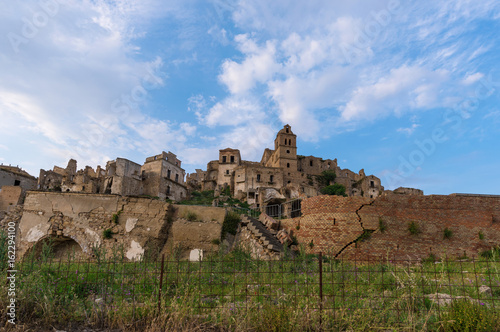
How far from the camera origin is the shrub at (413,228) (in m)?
13.4

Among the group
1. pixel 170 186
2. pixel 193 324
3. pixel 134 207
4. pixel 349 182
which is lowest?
pixel 193 324

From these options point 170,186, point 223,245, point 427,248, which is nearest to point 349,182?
point 170,186

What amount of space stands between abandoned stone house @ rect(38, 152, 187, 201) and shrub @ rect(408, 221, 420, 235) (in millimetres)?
34156

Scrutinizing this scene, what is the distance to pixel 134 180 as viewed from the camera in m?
41.3

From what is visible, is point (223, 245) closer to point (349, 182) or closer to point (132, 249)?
point (132, 249)

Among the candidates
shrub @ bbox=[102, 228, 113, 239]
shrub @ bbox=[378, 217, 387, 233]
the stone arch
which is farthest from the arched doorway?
shrub @ bbox=[378, 217, 387, 233]

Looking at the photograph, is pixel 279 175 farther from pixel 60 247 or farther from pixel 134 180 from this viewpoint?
pixel 60 247

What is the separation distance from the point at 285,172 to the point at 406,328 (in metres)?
50.8

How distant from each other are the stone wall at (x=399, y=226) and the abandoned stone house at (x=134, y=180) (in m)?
31.8

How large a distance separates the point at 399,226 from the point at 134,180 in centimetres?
3574

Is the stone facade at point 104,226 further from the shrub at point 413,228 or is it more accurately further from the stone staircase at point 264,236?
the shrub at point 413,228

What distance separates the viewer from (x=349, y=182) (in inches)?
2349

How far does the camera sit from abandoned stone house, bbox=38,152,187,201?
40.4 meters

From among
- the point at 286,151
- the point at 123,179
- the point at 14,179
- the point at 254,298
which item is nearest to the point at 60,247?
the point at 254,298
